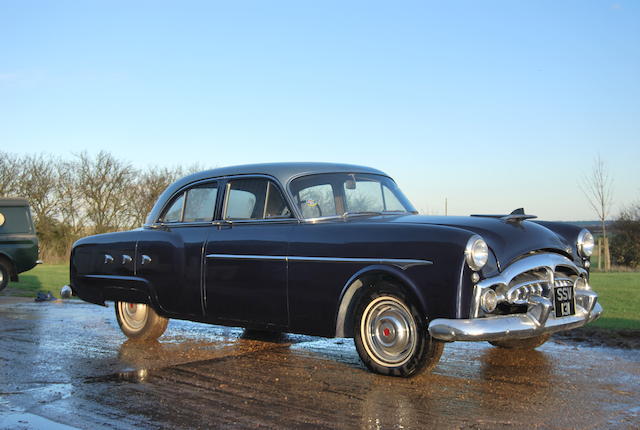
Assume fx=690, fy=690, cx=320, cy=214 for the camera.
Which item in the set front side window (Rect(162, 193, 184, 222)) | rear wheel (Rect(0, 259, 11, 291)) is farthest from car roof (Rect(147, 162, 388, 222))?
rear wheel (Rect(0, 259, 11, 291))

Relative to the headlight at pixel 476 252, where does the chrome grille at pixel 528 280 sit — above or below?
below

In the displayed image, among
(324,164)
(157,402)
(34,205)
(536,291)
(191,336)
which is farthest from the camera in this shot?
(34,205)

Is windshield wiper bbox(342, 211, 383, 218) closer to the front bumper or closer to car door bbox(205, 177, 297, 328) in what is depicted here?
car door bbox(205, 177, 297, 328)

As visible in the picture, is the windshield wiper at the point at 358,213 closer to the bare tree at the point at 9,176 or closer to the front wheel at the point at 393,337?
the front wheel at the point at 393,337

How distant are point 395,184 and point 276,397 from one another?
286 cm

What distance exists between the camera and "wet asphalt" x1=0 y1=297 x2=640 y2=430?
13.5ft

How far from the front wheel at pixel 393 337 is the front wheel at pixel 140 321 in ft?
9.42

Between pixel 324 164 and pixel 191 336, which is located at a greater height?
pixel 324 164

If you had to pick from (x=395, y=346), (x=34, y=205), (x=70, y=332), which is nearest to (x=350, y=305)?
(x=395, y=346)

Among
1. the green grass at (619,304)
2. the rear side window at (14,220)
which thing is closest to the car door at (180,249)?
the green grass at (619,304)

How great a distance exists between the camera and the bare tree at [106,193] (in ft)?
132

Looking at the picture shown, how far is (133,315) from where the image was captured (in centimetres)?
766

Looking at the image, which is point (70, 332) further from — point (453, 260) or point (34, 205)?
point (34, 205)

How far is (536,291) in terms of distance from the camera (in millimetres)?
5207
